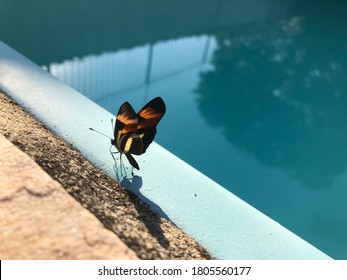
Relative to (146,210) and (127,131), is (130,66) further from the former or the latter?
(146,210)

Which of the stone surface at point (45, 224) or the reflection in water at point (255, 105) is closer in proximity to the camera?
the stone surface at point (45, 224)

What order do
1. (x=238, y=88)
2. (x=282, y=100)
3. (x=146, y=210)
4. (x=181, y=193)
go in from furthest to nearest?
(x=238, y=88), (x=282, y=100), (x=181, y=193), (x=146, y=210)

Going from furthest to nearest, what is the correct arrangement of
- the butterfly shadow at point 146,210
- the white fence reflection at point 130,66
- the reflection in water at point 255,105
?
the white fence reflection at point 130,66
the reflection in water at point 255,105
the butterfly shadow at point 146,210

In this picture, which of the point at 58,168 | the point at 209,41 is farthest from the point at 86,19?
the point at 58,168

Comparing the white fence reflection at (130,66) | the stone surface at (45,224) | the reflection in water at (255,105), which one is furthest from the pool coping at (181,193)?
the white fence reflection at (130,66)

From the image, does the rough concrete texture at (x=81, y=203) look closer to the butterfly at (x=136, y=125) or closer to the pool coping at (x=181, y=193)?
the pool coping at (x=181, y=193)

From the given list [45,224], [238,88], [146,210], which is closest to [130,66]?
[238,88]

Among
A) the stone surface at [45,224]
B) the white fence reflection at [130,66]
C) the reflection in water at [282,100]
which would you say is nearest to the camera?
the stone surface at [45,224]
